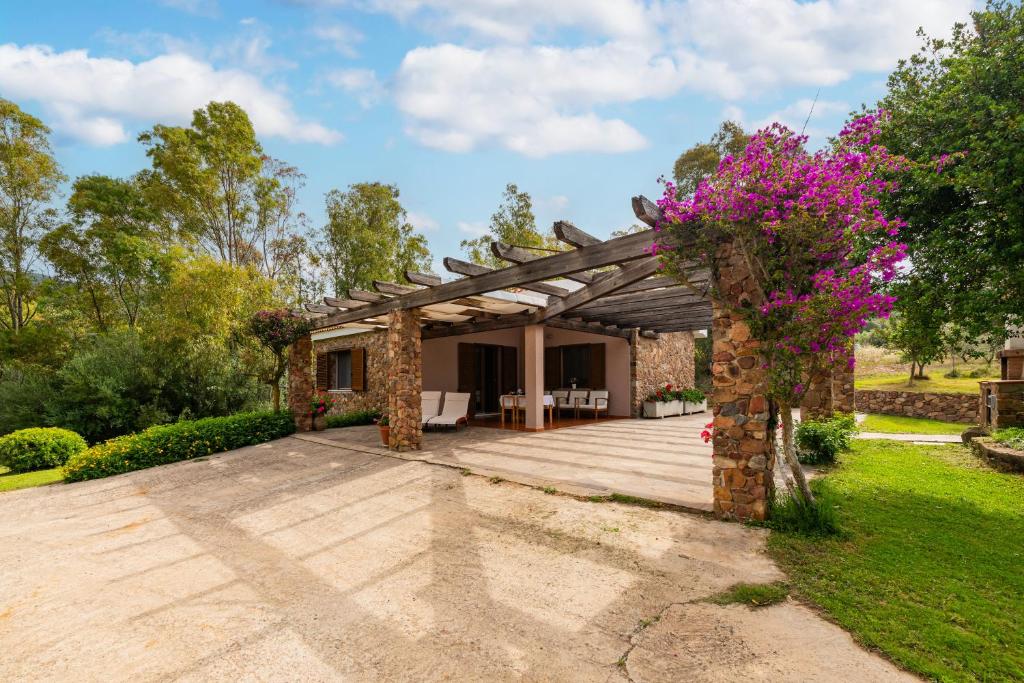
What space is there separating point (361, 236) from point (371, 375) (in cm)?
Result: 737

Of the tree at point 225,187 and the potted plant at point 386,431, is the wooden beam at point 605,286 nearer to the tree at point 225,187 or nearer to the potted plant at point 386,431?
the potted plant at point 386,431

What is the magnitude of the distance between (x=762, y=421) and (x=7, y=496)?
885cm

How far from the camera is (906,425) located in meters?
10.3

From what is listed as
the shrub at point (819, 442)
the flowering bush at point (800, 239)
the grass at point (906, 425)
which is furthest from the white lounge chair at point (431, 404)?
the grass at point (906, 425)

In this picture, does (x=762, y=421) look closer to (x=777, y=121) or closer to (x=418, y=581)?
(x=777, y=121)

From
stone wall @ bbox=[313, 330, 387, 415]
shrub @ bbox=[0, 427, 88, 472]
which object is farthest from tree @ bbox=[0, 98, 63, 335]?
stone wall @ bbox=[313, 330, 387, 415]

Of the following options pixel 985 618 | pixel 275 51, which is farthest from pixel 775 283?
pixel 275 51

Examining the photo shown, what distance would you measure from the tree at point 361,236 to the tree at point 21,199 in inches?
303

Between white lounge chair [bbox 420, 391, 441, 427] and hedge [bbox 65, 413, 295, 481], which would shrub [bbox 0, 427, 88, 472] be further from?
white lounge chair [bbox 420, 391, 441, 427]

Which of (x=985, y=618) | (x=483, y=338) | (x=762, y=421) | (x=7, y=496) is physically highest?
(x=483, y=338)

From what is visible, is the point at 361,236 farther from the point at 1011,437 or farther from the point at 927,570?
the point at 927,570

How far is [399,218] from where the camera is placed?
1922 centimetres

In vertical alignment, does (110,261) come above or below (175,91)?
below

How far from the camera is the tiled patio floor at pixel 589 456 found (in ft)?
16.2
